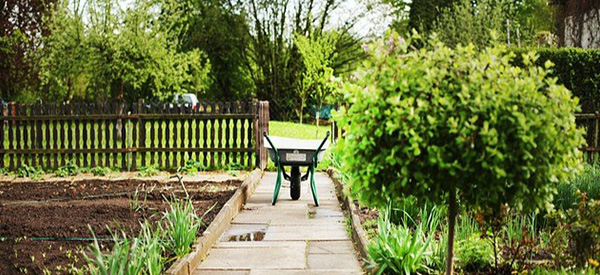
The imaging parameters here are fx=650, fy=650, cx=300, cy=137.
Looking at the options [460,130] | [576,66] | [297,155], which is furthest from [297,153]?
[576,66]

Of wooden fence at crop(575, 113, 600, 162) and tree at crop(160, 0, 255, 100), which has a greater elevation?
tree at crop(160, 0, 255, 100)

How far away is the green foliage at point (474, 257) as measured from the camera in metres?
4.44

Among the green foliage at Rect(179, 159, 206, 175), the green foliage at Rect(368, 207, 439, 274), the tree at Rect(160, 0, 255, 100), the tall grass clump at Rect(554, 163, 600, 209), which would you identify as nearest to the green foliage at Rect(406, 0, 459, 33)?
the tree at Rect(160, 0, 255, 100)

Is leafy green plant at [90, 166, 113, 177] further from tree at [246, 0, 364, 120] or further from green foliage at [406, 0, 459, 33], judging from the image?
green foliage at [406, 0, 459, 33]

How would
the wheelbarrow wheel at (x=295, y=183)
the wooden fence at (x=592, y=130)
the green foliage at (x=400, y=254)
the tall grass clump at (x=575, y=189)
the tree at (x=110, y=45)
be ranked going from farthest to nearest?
1. the tree at (x=110, y=45)
2. the wooden fence at (x=592, y=130)
3. the wheelbarrow wheel at (x=295, y=183)
4. the tall grass clump at (x=575, y=189)
5. the green foliage at (x=400, y=254)

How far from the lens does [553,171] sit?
3.49 m

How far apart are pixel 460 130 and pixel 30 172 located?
945 cm

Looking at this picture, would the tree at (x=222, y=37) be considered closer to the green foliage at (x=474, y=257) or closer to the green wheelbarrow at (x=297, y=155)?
the green wheelbarrow at (x=297, y=155)

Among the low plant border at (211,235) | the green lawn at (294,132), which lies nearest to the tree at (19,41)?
the green lawn at (294,132)

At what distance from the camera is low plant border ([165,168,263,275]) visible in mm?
4400

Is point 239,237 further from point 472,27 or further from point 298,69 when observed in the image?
point 298,69

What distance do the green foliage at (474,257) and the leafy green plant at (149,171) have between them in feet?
22.9

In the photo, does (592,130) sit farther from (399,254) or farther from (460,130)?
(460,130)

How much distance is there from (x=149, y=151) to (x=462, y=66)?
8560 millimetres
